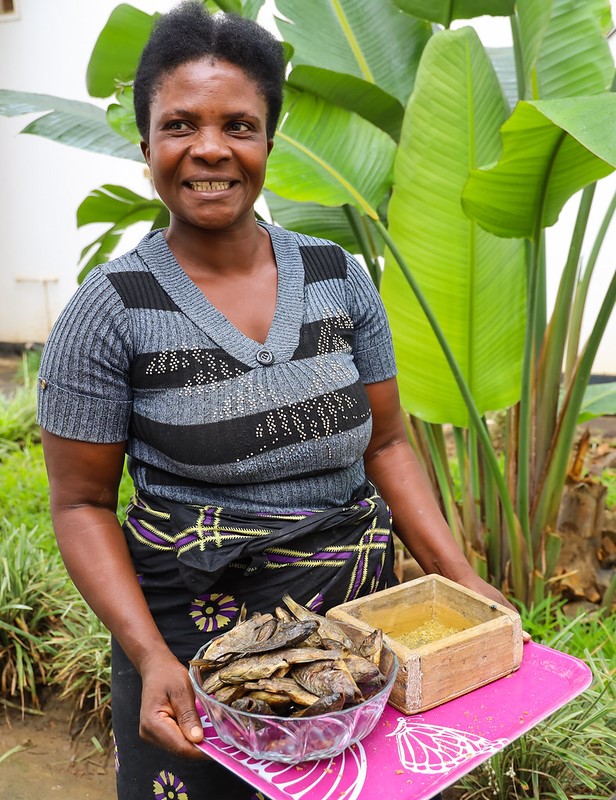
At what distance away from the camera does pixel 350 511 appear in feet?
5.32

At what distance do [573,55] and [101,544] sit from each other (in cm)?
221

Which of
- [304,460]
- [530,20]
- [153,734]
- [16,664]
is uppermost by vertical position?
[530,20]

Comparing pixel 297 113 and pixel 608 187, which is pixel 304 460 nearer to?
pixel 297 113

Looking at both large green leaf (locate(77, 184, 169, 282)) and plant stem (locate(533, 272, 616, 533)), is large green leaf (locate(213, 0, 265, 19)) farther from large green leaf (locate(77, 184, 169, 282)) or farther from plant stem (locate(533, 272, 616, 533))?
plant stem (locate(533, 272, 616, 533))

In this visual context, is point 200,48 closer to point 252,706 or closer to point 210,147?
point 210,147

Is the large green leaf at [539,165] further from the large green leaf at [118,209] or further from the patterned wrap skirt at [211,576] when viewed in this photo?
the large green leaf at [118,209]

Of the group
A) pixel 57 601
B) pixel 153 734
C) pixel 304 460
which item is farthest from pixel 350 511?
pixel 57 601

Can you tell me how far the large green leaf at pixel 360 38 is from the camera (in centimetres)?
310

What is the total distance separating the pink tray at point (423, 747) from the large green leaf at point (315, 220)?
209 centimetres

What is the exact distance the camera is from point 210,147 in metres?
1.52

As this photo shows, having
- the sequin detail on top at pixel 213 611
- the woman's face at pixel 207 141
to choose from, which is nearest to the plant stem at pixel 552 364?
the woman's face at pixel 207 141

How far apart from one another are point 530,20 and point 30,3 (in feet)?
21.6

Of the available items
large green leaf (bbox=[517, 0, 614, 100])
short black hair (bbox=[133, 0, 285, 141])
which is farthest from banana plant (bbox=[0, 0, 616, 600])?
short black hair (bbox=[133, 0, 285, 141])

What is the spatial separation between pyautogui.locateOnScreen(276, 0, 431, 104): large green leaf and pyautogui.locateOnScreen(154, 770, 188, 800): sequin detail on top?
237 cm
